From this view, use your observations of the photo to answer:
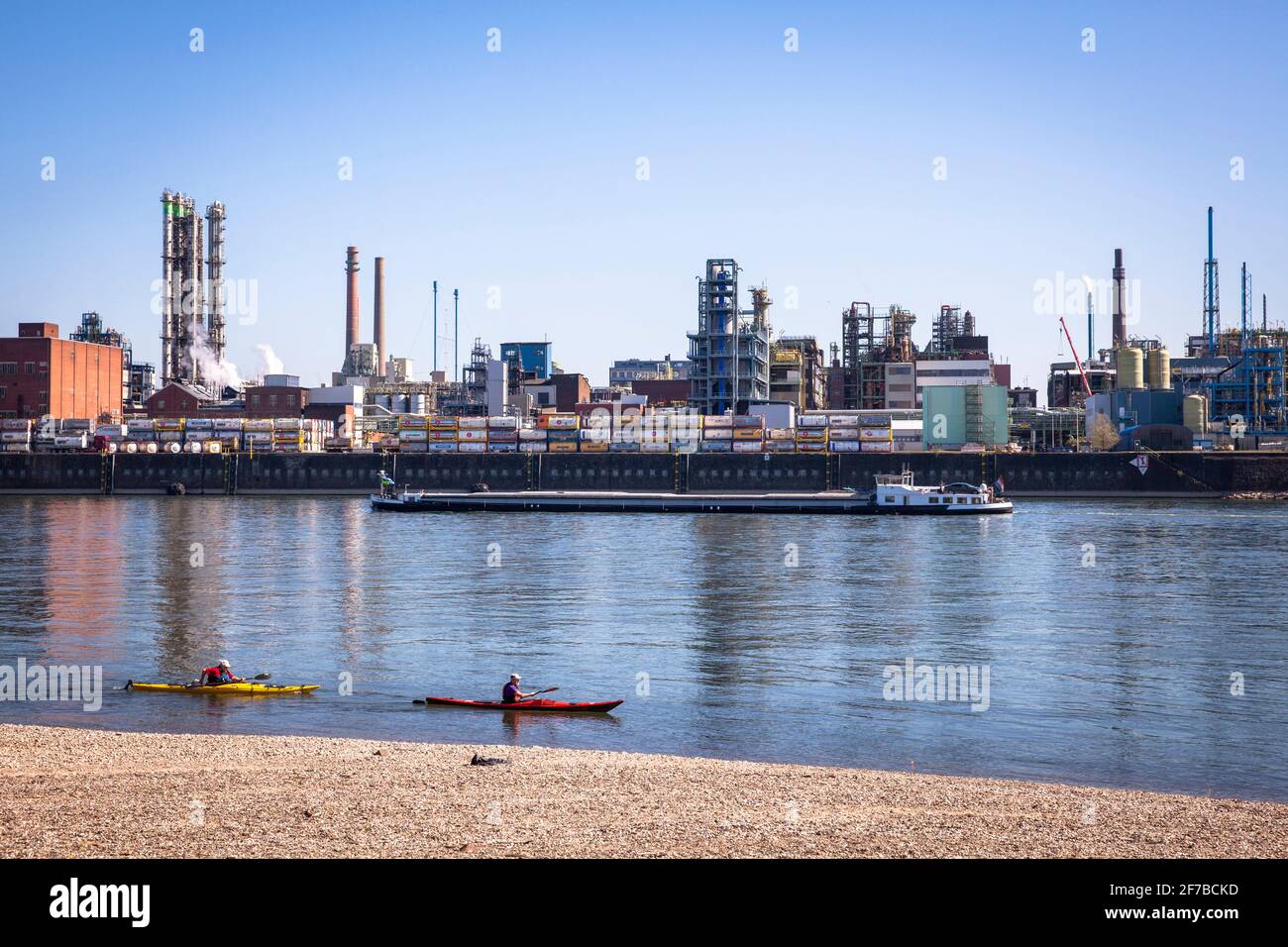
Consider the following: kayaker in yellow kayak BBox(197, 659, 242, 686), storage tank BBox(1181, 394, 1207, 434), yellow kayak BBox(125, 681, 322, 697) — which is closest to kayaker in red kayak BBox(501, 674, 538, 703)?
yellow kayak BBox(125, 681, 322, 697)

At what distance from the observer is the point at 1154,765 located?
2188cm

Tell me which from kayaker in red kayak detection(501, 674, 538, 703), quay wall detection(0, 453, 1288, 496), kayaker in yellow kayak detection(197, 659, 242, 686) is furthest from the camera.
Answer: quay wall detection(0, 453, 1288, 496)

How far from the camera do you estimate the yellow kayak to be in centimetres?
2841

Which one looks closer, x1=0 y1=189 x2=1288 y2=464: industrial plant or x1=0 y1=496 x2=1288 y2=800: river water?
x1=0 y1=496 x2=1288 y2=800: river water

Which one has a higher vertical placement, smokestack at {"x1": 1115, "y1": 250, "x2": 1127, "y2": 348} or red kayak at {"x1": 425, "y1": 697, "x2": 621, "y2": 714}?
smokestack at {"x1": 1115, "y1": 250, "x2": 1127, "y2": 348}

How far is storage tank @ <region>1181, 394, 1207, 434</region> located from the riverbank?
12549 cm

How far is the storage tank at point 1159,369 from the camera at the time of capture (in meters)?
144

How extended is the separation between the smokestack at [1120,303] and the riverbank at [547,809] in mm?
181576

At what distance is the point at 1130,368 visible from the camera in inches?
5699

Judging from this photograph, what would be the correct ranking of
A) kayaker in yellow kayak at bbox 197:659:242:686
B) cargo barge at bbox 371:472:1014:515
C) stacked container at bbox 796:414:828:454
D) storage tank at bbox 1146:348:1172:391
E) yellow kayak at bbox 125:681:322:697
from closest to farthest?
yellow kayak at bbox 125:681:322:697, kayaker in yellow kayak at bbox 197:659:242:686, cargo barge at bbox 371:472:1014:515, stacked container at bbox 796:414:828:454, storage tank at bbox 1146:348:1172:391

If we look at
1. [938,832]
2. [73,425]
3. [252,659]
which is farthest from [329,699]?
[73,425]

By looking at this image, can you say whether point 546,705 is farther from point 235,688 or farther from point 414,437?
point 414,437

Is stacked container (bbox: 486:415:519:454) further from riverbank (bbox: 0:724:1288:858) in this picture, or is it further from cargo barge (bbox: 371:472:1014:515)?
riverbank (bbox: 0:724:1288:858)
